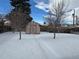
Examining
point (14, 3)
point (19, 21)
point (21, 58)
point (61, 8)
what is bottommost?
point (21, 58)

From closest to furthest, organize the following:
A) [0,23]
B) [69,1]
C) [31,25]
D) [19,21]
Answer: [19,21], [69,1], [31,25], [0,23]

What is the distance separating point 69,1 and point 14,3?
3183cm

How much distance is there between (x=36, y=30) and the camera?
129 ft

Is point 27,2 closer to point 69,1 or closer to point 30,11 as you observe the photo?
point 30,11

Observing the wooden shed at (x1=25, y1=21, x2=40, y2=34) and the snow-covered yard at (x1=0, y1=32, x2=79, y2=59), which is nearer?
the snow-covered yard at (x1=0, y1=32, x2=79, y2=59)

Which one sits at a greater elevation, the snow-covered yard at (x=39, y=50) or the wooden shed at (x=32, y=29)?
the wooden shed at (x=32, y=29)

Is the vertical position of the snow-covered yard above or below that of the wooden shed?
below

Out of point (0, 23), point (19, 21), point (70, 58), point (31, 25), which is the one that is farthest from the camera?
point (0, 23)

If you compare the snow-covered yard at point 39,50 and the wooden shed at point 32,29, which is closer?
the snow-covered yard at point 39,50

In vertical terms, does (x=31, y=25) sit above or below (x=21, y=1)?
below

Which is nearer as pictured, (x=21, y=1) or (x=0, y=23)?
(x=0, y=23)

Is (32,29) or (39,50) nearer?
(39,50)

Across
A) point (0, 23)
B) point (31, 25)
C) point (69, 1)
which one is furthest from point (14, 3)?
point (69, 1)

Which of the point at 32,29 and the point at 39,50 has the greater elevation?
the point at 32,29
